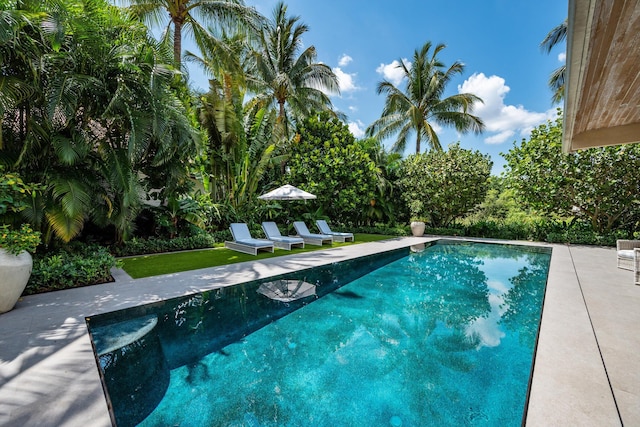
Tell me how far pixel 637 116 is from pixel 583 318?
3.74 m

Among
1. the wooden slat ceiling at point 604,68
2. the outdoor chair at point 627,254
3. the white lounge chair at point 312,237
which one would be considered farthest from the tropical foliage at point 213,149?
the wooden slat ceiling at point 604,68

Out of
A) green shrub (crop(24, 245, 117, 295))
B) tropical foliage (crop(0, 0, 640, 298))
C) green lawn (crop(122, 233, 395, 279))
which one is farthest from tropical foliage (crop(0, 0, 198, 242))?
green lawn (crop(122, 233, 395, 279))

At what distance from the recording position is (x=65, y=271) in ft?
19.7

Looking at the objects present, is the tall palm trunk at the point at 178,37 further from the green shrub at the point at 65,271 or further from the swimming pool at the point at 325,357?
the swimming pool at the point at 325,357

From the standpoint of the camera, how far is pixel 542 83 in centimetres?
1961

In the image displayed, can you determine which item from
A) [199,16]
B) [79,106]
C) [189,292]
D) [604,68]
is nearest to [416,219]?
[604,68]

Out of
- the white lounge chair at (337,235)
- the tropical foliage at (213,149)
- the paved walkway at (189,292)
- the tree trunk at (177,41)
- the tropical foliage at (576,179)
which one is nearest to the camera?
the paved walkway at (189,292)

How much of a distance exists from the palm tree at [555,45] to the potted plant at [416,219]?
36.4 ft

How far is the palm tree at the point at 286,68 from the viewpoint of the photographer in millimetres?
17828

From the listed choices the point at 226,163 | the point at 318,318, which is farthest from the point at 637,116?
the point at 226,163

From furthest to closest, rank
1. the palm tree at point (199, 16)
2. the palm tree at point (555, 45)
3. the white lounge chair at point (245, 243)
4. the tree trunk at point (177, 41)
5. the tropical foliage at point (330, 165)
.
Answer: the palm tree at point (555, 45)
the tropical foliage at point (330, 165)
the palm tree at point (199, 16)
the tree trunk at point (177, 41)
the white lounge chair at point (245, 243)

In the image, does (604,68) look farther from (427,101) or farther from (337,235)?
(427,101)

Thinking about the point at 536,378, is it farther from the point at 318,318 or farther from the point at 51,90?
the point at 51,90

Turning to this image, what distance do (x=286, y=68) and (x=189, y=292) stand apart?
1688 centimetres
